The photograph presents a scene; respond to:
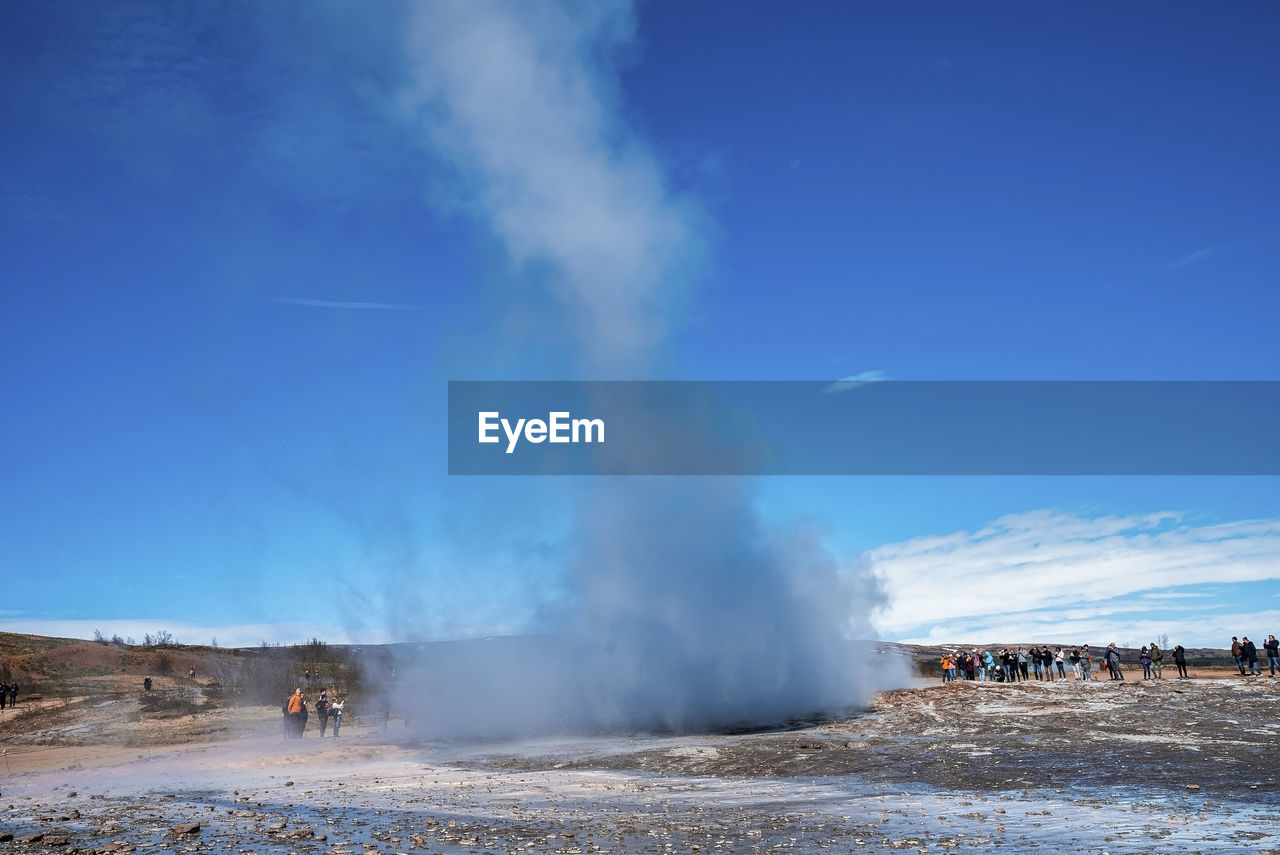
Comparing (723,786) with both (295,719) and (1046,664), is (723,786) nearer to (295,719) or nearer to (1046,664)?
(295,719)

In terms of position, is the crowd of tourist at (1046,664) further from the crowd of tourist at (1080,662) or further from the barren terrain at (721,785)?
the barren terrain at (721,785)

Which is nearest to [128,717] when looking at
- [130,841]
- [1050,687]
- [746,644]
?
[746,644]

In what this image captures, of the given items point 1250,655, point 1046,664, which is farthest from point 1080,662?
point 1250,655

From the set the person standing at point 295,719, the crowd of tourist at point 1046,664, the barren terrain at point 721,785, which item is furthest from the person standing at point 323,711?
the crowd of tourist at point 1046,664

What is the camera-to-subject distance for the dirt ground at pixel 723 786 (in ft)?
38.3

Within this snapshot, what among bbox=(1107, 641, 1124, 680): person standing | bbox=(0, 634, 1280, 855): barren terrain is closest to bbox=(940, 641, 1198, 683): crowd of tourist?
bbox=(1107, 641, 1124, 680): person standing

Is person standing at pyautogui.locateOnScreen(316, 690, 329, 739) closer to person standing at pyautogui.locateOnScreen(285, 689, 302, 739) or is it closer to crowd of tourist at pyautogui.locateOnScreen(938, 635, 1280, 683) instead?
person standing at pyautogui.locateOnScreen(285, 689, 302, 739)

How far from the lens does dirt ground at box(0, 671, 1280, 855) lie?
38.3ft

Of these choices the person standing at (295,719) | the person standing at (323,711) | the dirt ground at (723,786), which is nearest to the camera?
the dirt ground at (723,786)

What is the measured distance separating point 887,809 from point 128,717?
119ft

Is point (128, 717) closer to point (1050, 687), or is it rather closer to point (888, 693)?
point (888, 693)

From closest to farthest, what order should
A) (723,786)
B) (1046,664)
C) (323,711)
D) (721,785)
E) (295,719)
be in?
1. (723,786)
2. (721,785)
3. (295,719)
4. (323,711)
5. (1046,664)

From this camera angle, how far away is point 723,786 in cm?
1797

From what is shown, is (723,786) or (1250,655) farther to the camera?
(1250,655)
